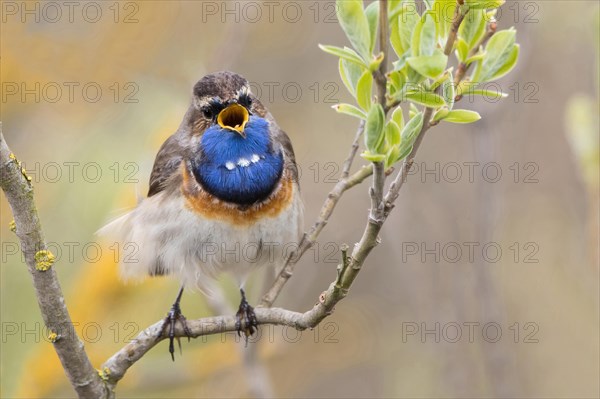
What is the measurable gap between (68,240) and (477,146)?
2.77 metres

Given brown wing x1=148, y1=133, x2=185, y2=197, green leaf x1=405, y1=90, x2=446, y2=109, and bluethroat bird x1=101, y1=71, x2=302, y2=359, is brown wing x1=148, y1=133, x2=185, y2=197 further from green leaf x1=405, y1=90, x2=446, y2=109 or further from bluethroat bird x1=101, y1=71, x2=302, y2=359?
green leaf x1=405, y1=90, x2=446, y2=109

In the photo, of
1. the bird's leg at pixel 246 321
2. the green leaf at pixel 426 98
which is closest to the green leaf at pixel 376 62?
the green leaf at pixel 426 98

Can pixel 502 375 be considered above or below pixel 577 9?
below

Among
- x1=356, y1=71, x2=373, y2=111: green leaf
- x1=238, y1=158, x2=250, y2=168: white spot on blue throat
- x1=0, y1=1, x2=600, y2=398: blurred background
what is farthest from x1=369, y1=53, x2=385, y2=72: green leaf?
x1=0, y1=1, x2=600, y2=398: blurred background

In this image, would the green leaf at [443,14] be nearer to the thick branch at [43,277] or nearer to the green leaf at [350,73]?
the green leaf at [350,73]

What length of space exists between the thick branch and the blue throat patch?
1.31 m

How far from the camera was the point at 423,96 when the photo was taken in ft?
7.90

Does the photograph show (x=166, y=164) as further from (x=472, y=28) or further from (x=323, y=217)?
(x=472, y=28)

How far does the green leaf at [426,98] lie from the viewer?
7.88ft

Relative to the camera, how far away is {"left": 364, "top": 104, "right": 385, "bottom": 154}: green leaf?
7.75ft

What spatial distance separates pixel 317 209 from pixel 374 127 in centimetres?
437

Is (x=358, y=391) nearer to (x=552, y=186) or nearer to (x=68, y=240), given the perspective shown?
(x=552, y=186)

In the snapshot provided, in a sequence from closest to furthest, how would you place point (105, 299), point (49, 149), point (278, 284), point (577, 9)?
point (278, 284) < point (105, 299) < point (577, 9) < point (49, 149)

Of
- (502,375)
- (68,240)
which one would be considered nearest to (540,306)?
(502,375)
